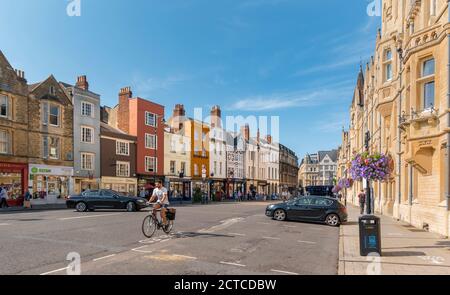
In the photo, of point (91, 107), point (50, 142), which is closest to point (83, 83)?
point (91, 107)

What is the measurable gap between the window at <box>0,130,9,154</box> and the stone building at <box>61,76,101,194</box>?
6.21 m

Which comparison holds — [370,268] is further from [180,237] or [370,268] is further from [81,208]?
[81,208]

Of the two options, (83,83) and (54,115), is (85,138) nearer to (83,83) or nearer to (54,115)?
(54,115)

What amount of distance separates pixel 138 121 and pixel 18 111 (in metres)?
13.6

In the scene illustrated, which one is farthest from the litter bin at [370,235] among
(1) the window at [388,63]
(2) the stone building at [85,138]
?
(2) the stone building at [85,138]

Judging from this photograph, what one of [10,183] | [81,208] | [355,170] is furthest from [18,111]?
[355,170]

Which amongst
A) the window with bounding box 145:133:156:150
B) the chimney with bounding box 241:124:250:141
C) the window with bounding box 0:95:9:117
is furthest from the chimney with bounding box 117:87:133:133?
the chimney with bounding box 241:124:250:141

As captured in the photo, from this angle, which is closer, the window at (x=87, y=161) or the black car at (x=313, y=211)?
the black car at (x=313, y=211)

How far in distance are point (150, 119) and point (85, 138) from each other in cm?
983

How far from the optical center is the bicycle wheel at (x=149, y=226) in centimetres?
1144

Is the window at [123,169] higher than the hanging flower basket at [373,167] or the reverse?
the reverse

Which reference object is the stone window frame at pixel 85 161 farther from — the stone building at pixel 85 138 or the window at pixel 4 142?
the window at pixel 4 142

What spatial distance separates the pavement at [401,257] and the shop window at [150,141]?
32641 mm

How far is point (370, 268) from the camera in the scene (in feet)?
25.5
